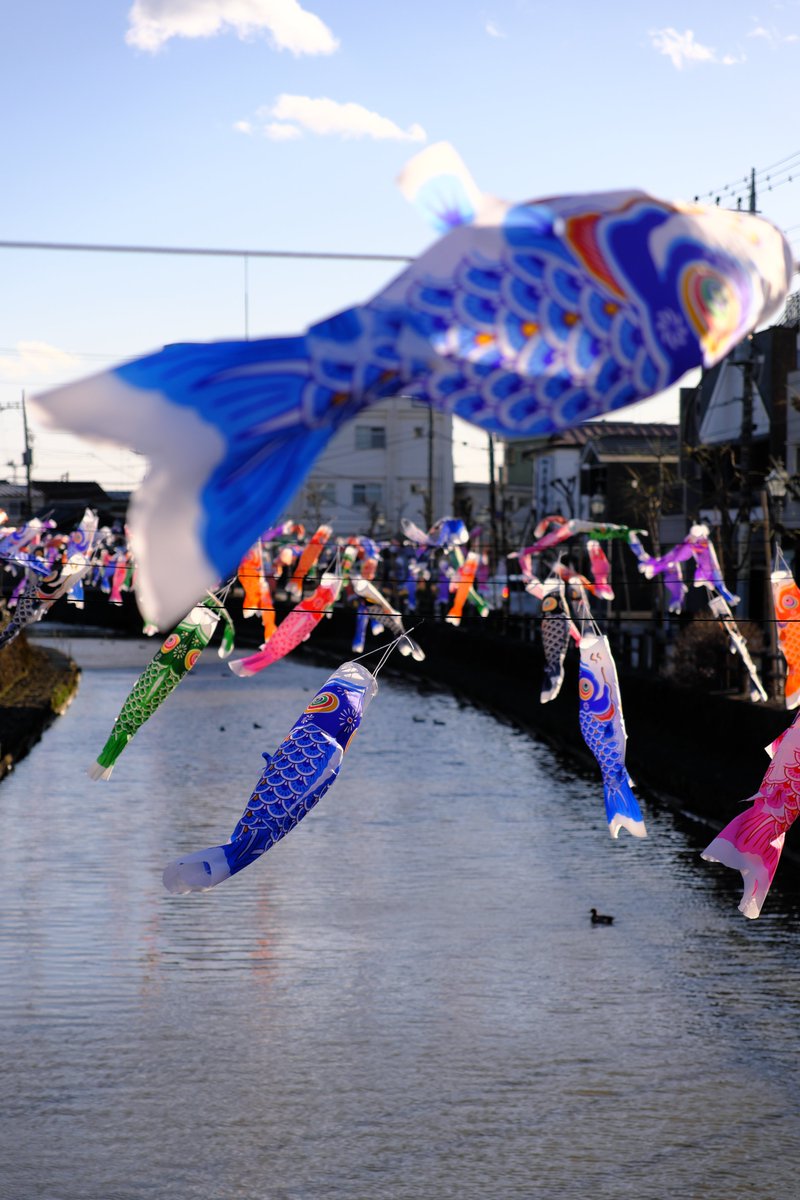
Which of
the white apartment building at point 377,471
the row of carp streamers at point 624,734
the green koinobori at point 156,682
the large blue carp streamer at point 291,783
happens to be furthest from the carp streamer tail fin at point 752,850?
the white apartment building at point 377,471

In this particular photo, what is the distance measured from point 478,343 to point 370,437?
77459 millimetres

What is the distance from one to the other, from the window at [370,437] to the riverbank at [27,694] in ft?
91.8

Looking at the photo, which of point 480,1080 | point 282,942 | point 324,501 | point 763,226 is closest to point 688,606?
point 282,942

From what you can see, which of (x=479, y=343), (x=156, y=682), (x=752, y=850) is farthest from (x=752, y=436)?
(x=479, y=343)

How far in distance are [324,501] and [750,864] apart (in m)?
71.5

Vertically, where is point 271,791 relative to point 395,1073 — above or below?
above

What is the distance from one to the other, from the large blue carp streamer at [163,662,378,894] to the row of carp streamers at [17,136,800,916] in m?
5.02

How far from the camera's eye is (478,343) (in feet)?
11.7

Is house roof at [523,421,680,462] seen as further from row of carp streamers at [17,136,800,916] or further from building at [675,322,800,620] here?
row of carp streamers at [17,136,800,916]

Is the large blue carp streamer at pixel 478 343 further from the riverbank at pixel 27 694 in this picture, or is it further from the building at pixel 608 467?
the building at pixel 608 467

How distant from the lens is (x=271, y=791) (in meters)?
8.97

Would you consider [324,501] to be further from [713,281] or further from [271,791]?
[713,281]

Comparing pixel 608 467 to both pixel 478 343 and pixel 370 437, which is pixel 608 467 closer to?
pixel 370 437

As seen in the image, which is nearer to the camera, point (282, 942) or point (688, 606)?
point (282, 942)
